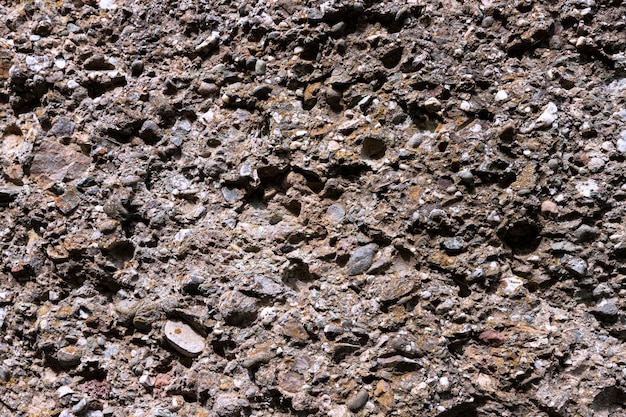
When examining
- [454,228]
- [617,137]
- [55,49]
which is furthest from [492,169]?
[55,49]

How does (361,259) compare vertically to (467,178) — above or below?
below

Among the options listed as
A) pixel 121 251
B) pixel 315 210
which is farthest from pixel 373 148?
pixel 121 251

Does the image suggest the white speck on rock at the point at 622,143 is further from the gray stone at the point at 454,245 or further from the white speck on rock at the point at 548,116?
the gray stone at the point at 454,245

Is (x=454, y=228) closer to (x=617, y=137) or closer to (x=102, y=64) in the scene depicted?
(x=617, y=137)

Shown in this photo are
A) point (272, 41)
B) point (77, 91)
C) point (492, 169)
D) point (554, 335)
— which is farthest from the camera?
point (77, 91)

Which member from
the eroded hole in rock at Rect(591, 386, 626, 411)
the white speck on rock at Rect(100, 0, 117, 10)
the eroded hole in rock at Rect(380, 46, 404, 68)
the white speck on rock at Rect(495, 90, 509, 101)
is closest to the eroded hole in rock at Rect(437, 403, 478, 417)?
the eroded hole in rock at Rect(591, 386, 626, 411)

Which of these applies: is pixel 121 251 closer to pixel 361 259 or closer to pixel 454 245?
pixel 361 259

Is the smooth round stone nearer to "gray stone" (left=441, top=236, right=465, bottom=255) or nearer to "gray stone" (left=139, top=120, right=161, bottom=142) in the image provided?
"gray stone" (left=139, top=120, right=161, bottom=142)
